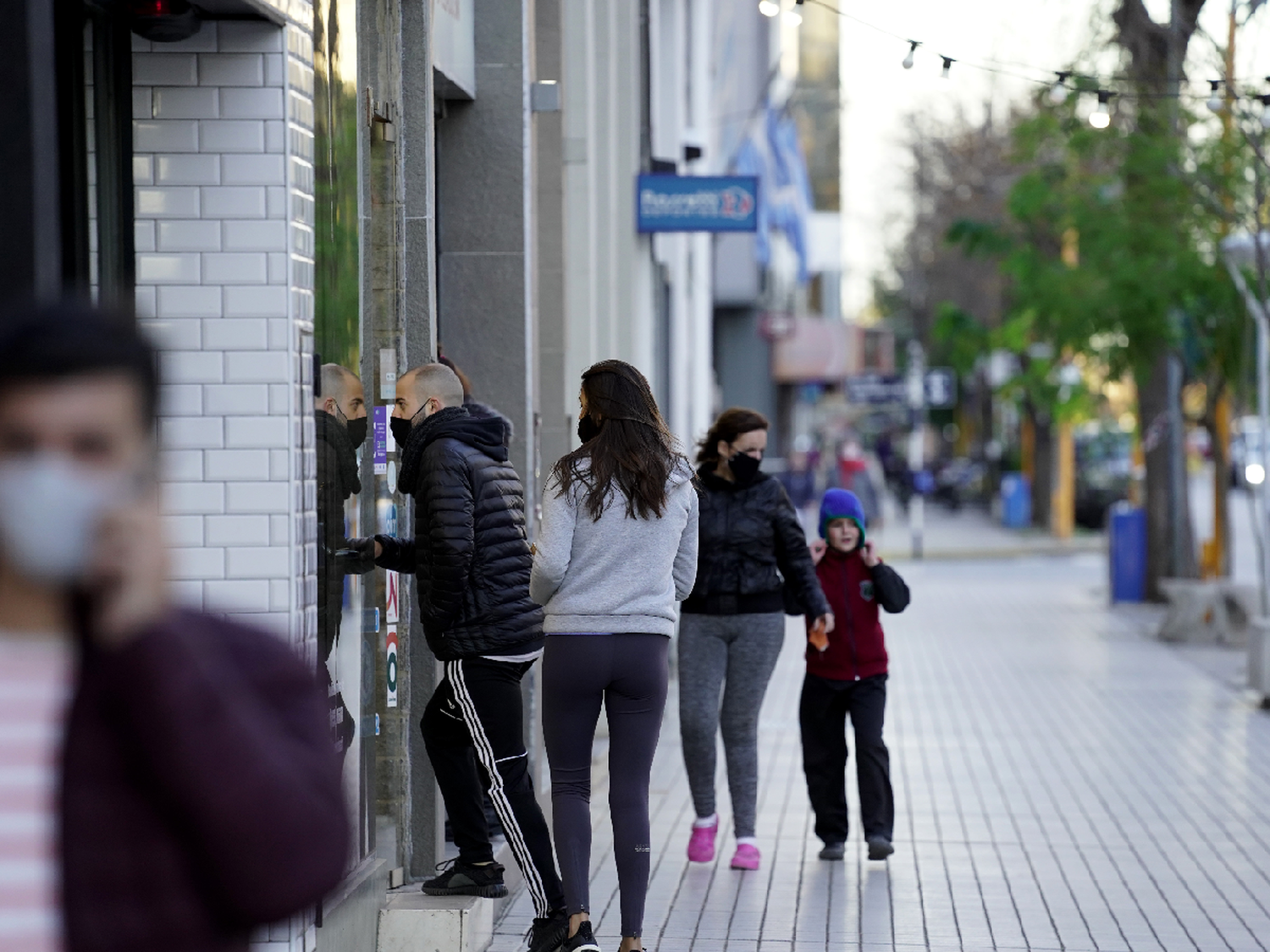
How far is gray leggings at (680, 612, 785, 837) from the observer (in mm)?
7562

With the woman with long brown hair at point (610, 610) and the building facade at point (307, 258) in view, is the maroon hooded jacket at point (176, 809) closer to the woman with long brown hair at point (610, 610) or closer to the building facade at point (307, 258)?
the building facade at point (307, 258)

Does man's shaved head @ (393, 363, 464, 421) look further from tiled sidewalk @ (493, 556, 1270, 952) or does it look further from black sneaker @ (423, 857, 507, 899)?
tiled sidewalk @ (493, 556, 1270, 952)

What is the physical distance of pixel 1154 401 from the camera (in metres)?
21.1

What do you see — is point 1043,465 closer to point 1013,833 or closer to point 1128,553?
point 1128,553

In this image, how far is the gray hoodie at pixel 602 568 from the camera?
561 centimetres

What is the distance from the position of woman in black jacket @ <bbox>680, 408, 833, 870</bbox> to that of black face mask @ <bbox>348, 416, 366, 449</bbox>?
2.01 meters

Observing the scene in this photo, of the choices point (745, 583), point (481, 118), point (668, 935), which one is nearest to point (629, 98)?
point (481, 118)

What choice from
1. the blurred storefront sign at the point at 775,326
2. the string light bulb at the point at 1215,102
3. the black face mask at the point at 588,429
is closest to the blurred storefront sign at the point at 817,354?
the blurred storefront sign at the point at 775,326

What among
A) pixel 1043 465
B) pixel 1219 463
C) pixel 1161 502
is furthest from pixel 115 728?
pixel 1043 465

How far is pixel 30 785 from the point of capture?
5.44 ft

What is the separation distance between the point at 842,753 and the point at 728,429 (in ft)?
4.95

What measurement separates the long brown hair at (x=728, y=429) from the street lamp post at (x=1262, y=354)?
22.2ft

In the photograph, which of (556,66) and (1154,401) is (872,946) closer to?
(556,66)

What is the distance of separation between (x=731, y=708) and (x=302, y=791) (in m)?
6.07
